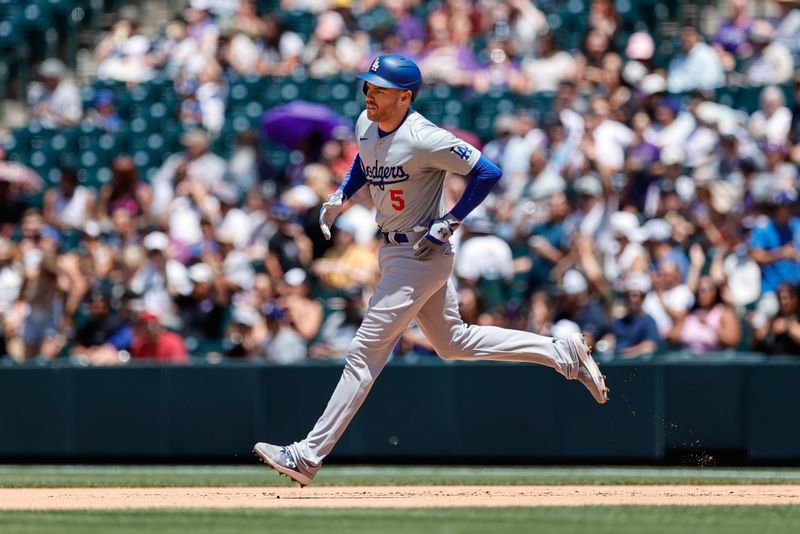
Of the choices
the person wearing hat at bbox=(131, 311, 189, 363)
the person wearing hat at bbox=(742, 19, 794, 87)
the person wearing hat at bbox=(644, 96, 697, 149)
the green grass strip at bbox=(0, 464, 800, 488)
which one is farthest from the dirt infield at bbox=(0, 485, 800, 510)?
the person wearing hat at bbox=(742, 19, 794, 87)

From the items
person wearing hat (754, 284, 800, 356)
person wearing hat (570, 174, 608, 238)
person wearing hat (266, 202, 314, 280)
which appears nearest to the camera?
person wearing hat (754, 284, 800, 356)

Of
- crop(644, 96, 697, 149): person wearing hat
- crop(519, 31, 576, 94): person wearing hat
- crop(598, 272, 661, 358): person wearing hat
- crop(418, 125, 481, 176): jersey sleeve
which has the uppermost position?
crop(418, 125, 481, 176): jersey sleeve

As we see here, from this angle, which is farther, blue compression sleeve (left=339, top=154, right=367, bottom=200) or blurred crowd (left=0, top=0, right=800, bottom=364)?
Answer: blurred crowd (left=0, top=0, right=800, bottom=364)

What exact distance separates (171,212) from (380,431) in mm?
3731

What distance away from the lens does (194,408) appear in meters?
11.7

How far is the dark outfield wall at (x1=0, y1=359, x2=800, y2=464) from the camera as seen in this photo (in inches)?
429

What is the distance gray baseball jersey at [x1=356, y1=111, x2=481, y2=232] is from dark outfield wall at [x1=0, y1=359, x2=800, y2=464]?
3.65 meters

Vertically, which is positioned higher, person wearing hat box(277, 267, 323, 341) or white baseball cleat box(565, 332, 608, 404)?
white baseball cleat box(565, 332, 608, 404)

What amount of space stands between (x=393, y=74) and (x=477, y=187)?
2.23 ft

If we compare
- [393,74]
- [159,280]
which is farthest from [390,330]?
[159,280]

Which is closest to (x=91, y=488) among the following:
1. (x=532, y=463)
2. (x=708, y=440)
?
(x=532, y=463)

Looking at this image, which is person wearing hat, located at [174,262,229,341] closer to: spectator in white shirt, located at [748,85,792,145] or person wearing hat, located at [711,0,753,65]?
spectator in white shirt, located at [748,85,792,145]

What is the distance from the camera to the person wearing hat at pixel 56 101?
1655cm

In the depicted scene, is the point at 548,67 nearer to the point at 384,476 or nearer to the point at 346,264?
the point at 346,264
